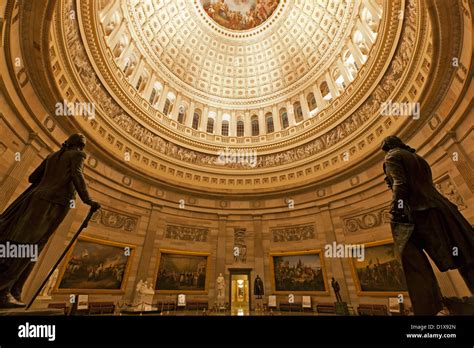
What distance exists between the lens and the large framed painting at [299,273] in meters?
12.9

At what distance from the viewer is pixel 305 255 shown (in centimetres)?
1373

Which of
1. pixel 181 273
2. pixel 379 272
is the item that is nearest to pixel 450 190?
pixel 379 272

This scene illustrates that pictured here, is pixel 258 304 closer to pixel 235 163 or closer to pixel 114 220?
pixel 114 220

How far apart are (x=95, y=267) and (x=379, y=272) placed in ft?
45.9

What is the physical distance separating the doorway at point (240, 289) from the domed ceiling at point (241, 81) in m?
5.96

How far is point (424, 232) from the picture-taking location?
3322mm

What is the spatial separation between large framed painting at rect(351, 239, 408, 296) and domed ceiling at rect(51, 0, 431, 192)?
15.5 ft

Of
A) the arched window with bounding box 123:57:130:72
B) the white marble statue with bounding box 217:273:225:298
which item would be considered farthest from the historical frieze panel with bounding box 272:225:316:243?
the arched window with bounding box 123:57:130:72

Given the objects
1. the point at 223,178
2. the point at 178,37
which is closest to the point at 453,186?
the point at 223,178

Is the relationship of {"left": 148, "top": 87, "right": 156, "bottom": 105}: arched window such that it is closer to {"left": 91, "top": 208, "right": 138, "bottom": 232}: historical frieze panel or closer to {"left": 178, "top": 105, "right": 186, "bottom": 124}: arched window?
{"left": 178, "top": 105, "right": 186, "bottom": 124}: arched window

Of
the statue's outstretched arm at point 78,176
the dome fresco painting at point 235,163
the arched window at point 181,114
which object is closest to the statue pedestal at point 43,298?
the dome fresco painting at point 235,163

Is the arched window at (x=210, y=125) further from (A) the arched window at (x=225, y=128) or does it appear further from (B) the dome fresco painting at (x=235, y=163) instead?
(A) the arched window at (x=225, y=128)

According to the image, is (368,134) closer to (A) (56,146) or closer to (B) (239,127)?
(B) (239,127)

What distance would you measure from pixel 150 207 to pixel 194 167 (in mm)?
4561
